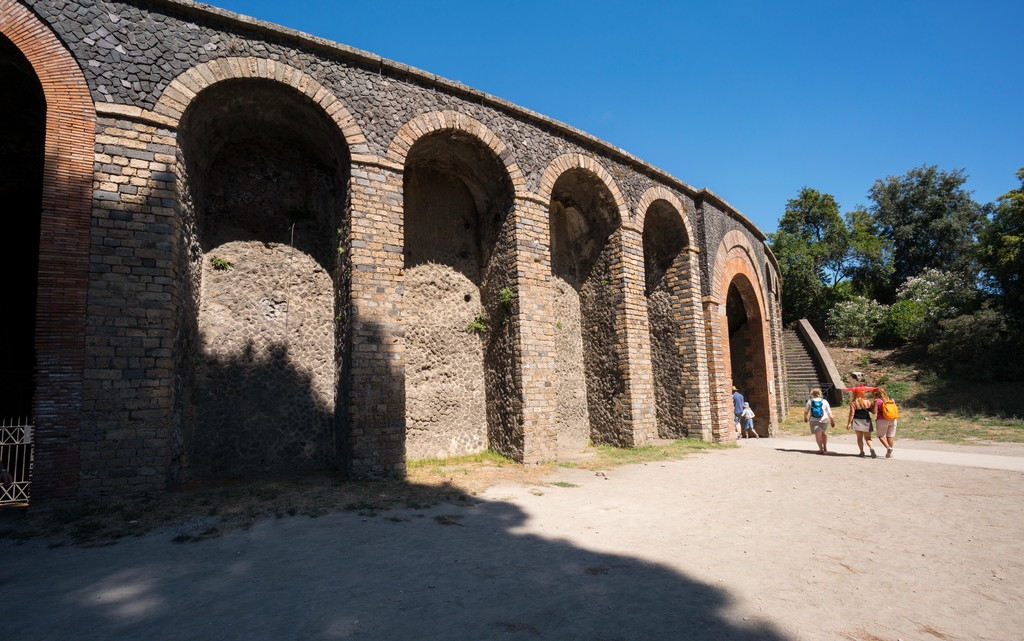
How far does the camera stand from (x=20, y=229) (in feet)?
30.6

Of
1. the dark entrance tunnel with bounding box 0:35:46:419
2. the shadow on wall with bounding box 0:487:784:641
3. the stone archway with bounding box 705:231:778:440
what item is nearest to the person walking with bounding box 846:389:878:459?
the stone archway with bounding box 705:231:778:440

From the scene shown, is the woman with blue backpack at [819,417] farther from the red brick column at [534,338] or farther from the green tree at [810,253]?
the green tree at [810,253]

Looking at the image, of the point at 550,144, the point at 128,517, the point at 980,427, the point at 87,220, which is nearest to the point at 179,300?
the point at 87,220

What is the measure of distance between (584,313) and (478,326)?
3.13 meters

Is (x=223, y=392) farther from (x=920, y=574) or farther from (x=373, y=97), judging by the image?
(x=920, y=574)

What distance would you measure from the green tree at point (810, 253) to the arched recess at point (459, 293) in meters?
24.8

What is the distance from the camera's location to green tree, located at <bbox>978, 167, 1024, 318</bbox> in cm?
1612

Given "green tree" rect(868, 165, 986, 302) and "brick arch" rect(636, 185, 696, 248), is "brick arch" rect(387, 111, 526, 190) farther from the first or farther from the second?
"green tree" rect(868, 165, 986, 302)

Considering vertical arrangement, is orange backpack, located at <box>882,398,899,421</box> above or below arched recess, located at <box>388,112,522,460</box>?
below

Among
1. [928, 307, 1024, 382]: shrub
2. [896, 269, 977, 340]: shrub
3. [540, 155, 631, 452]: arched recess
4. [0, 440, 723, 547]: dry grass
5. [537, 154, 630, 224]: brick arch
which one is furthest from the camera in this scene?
[896, 269, 977, 340]: shrub

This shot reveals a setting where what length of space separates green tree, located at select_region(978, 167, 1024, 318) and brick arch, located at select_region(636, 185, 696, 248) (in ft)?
39.7

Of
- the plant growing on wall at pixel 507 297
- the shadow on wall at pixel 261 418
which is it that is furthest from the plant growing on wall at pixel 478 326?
the shadow on wall at pixel 261 418

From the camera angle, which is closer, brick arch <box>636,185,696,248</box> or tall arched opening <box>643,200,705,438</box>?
brick arch <box>636,185,696,248</box>

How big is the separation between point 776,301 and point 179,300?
67.9 feet
